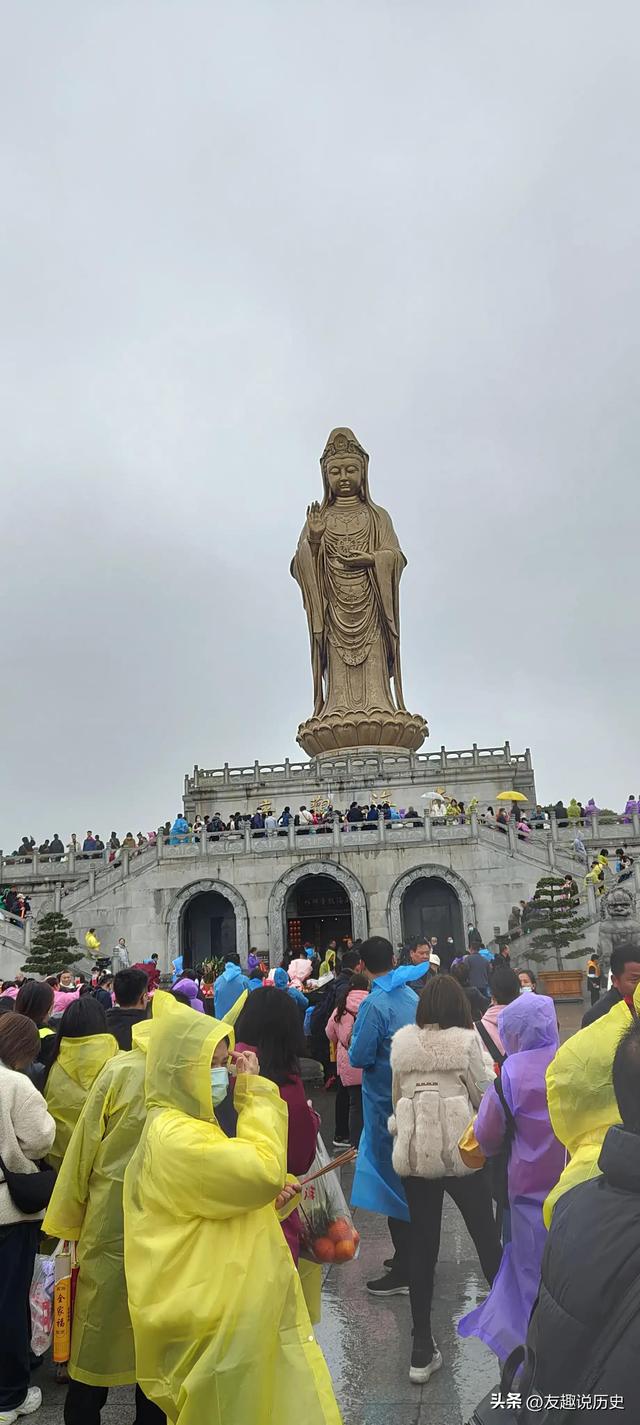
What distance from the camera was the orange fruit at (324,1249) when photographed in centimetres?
370

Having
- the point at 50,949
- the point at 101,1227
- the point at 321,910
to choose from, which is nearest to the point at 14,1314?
the point at 101,1227

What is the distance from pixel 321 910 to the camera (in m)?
26.0

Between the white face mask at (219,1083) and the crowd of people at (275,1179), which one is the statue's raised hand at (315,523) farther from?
the white face mask at (219,1083)

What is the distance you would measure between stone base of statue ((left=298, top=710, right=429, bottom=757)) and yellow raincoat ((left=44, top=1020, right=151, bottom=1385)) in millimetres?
29051

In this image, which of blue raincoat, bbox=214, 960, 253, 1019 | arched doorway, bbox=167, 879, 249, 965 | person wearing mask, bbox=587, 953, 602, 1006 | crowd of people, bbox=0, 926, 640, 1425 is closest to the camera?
crowd of people, bbox=0, 926, 640, 1425

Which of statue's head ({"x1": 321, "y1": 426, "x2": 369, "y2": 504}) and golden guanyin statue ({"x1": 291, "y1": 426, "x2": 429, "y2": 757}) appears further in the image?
statue's head ({"x1": 321, "y1": 426, "x2": 369, "y2": 504})

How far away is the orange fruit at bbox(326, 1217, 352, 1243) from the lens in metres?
3.72

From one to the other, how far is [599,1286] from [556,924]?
18.4 m

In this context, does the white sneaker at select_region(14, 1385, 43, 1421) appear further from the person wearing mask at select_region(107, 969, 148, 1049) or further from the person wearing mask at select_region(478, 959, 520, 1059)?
the person wearing mask at select_region(478, 959, 520, 1059)

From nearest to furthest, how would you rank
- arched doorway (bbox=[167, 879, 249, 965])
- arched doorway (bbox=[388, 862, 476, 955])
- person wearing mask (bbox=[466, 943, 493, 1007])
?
person wearing mask (bbox=[466, 943, 493, 1007]) < arched doorway (bbox=[388, 862, 476, 955]) < arched doorway (bbox=[167, 879, 249, 965])

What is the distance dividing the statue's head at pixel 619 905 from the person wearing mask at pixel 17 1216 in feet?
39.0

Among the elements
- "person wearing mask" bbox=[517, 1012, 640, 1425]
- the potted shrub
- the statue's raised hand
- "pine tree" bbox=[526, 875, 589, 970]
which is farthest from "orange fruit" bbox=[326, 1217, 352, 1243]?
the statue's raised hand

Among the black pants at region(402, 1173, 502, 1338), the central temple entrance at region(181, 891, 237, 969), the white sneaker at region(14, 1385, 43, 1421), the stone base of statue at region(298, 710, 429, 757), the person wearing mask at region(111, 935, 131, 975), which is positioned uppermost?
the stone base of statue at region(298, 710, 429, 757)

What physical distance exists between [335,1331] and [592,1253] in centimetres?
356
